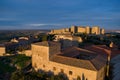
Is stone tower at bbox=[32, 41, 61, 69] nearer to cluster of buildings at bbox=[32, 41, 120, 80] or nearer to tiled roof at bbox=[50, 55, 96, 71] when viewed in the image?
cluster of buildings at bbox=[32, 41, 120, 80]

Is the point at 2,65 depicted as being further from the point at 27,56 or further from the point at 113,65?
the point at 113,65

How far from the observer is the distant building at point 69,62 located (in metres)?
23.0

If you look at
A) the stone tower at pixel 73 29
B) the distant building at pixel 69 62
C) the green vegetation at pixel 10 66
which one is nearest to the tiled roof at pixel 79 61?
the distant building at pixel 69 62

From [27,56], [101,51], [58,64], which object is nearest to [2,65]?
[27,56]

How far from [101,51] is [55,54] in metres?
13.7

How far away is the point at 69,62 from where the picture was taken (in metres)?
25.0

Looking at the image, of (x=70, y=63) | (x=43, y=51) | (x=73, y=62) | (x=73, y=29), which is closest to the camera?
(x=70, y=63)

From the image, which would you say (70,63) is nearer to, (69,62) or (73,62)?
(69,62)

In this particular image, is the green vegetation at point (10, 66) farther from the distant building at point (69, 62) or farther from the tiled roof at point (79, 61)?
the tiled roof at point (79, 61)

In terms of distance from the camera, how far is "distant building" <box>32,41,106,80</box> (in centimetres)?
2297

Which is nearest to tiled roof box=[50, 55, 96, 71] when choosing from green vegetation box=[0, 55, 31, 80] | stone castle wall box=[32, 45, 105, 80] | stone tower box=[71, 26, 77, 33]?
stone castle wall box=[32, 45, 105, 80]

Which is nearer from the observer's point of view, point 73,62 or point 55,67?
point 73,62

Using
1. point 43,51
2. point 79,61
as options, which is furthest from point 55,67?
point 79,61

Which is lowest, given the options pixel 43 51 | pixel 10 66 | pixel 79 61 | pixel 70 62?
pixel 10 66
